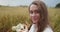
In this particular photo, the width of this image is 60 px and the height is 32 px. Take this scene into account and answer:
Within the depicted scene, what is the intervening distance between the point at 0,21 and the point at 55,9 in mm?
447

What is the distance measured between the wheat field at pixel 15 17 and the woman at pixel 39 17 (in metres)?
0.08

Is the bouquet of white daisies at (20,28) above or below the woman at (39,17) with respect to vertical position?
below

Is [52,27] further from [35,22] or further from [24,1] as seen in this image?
[24,1]

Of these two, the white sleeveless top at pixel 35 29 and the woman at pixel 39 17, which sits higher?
the woman at pixel 39 17

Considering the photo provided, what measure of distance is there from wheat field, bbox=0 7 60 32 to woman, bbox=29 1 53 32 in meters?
0.08

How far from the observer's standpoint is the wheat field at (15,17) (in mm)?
1492

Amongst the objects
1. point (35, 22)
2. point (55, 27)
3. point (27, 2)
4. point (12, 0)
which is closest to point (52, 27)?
point (55, 27)

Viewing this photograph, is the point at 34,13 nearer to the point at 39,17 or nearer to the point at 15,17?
the point at 39,17

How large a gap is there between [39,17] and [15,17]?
8.2 inches

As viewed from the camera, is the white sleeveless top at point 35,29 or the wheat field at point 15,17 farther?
the wheat field at point 15,17

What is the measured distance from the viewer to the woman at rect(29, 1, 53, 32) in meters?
1.39

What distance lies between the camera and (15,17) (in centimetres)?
151

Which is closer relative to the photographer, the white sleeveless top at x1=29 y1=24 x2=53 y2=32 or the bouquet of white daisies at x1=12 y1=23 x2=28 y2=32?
the white sleeveless top at x1=29 y1=24 x2=53 y2=32

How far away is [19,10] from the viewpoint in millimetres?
1503
